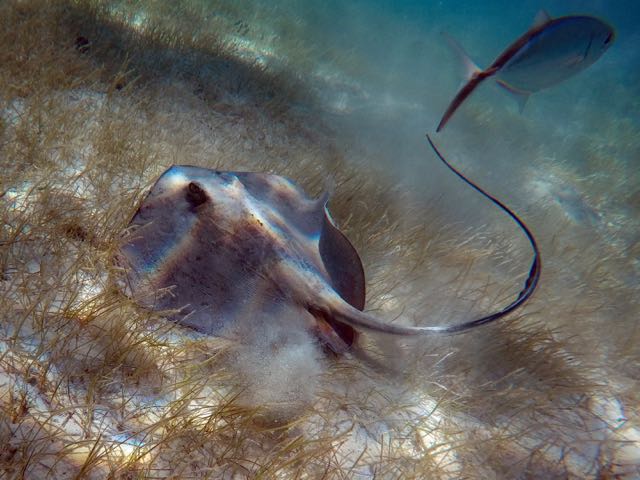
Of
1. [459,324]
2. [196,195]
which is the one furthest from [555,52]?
[196,195]

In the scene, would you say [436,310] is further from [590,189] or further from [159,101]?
[590,189]

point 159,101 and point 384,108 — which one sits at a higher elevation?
point 159,101

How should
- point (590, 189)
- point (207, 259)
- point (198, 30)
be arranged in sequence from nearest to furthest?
1. point (207, 259)
2. point (198, 30)
3. point (590, 189)

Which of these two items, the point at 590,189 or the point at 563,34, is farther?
the point at 590,189

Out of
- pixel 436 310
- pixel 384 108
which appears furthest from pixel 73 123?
pixel 384 108

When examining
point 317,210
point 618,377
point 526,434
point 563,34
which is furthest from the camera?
point 618,377

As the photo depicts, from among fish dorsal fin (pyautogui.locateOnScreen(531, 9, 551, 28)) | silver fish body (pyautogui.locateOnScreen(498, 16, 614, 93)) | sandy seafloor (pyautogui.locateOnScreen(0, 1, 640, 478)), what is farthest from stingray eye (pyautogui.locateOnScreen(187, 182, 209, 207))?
fish dorsal fin (pyautogui.locateOnScreen(531, 9, 551, 28))

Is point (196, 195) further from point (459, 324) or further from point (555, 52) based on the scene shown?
point (555, 52)
